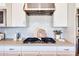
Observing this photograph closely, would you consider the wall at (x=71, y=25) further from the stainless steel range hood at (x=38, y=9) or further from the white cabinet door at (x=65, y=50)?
the stainless steel range hood at (x=38, y=9)

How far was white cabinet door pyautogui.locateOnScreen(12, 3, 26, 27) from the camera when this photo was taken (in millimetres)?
1626

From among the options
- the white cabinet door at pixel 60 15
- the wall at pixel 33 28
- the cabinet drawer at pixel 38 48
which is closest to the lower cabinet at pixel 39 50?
the cabinet drawer at pixel 38 48

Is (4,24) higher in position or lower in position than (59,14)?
lower

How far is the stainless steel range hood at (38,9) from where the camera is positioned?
1645mm

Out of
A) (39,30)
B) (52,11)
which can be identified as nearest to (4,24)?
(39,30)

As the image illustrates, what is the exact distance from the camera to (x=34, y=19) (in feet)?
5.63

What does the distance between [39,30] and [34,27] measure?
0.07 meters

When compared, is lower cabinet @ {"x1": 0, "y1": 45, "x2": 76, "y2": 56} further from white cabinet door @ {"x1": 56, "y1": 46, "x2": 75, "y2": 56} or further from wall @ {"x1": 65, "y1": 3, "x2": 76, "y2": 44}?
wall @ {"x1": 65, "y1": 3, "x2": 76, "y2": 44}

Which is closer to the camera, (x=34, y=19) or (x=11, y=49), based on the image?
(x=11, y=49)

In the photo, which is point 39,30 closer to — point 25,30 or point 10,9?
point 25,30

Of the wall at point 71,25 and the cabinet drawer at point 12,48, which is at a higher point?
the wall at point 71,25

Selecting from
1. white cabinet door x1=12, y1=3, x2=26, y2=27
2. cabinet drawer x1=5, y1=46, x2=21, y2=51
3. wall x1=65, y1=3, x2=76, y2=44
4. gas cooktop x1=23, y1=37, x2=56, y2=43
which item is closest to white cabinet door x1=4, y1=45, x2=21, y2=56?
cabinet drawer x1=5, y1=46, x2=21, y2=51

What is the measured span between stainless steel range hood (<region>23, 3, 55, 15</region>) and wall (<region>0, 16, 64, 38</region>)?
0.06 metres

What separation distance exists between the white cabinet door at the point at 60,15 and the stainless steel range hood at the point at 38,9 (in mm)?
54
